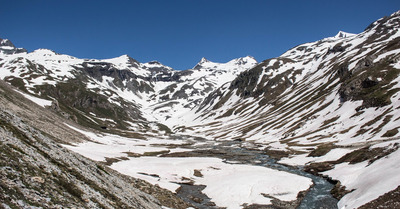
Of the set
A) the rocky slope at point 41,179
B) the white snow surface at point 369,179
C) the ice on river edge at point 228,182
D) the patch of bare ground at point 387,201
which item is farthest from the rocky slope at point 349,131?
the rocky slope at point 41,179

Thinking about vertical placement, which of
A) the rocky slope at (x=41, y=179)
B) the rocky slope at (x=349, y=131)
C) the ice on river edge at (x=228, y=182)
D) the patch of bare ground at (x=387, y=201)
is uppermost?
the rocky slope at (x=349, y=131)

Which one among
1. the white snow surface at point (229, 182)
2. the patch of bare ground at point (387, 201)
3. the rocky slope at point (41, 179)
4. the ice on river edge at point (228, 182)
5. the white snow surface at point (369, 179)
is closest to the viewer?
the rocky slope at point (41, 179)

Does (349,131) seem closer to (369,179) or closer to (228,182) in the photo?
(369,179)

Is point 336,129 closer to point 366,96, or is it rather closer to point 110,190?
point 366,96

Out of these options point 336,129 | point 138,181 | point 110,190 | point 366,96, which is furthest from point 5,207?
point 366,96

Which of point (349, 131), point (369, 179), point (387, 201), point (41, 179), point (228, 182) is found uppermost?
point (349, 131)

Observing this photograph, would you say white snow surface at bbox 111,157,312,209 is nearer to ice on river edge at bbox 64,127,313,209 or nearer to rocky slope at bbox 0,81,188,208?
ice on river edge at bbox 64,127,313,209

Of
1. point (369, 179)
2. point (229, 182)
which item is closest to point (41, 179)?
point (229, 182)

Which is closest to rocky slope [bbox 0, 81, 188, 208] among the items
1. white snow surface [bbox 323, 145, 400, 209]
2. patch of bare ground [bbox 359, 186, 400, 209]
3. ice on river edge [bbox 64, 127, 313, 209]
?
ice on river edge [bbox 64, 127, 313, 209]

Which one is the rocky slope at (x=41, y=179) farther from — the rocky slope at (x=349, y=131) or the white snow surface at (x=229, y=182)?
the rocky slope at (x=349, y=131)

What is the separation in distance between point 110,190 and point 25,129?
32.8 feet

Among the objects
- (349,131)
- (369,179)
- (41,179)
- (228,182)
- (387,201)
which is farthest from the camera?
(349,131)

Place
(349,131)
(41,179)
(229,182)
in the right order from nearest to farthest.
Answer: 1. (41,179)
2. (229,182)
3. (349,131)

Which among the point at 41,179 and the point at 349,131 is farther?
the point at 349,131
